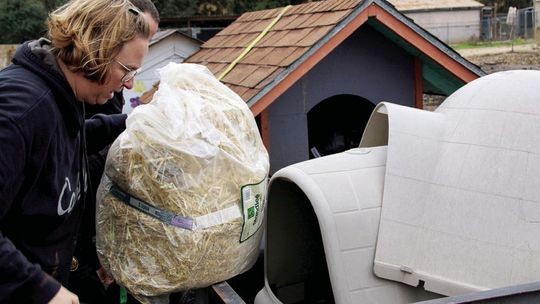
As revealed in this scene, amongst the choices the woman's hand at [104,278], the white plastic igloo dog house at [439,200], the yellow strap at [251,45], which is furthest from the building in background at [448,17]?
the woman's hand at [104,278]

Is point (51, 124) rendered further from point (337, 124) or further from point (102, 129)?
point (337, 124)

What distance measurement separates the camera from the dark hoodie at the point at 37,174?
150cm

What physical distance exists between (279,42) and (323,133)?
5.12ft

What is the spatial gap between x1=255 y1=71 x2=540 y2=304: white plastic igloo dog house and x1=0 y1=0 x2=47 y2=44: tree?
108 ft

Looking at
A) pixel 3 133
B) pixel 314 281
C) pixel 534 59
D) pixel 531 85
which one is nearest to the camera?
pixel 3 133

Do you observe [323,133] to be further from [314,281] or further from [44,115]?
[44,115]

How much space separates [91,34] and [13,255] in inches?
25.3

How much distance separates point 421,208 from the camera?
2166 mm

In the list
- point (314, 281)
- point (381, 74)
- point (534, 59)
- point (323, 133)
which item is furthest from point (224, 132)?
point (534, 59)

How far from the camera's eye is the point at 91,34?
5.60ft

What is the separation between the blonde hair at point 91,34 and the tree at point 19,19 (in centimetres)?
3287

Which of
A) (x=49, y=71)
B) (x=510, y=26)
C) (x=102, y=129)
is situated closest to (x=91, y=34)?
(x=49, y=71)

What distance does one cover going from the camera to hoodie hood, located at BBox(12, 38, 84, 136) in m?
1.70

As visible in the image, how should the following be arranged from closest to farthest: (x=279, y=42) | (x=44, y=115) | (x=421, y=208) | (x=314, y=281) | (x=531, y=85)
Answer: (x=44, y=115) → (x=421, y=208) → (x=531, y=85) → (x=314, y=281) → (x=279, y=42)
